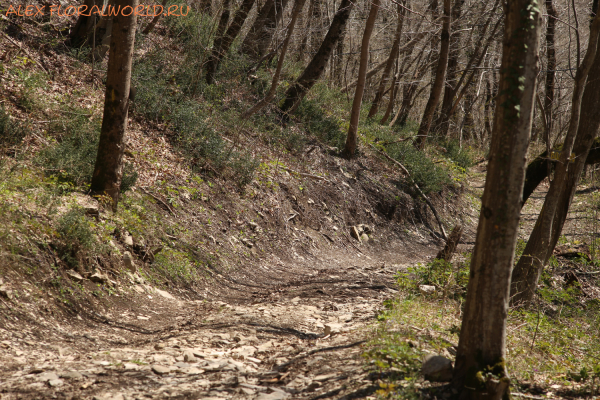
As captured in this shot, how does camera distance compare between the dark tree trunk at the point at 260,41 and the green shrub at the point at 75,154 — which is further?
the dark tree trunk at the point at 260,41

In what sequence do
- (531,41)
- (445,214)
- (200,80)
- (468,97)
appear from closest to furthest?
(531,41)
(200,80)
(445,214)
(468,97)

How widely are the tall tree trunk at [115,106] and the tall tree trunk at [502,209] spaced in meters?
4.89

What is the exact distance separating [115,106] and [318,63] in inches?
307

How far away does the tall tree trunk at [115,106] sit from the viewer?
6.01 metres

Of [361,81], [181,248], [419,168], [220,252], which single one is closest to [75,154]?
[181,248]

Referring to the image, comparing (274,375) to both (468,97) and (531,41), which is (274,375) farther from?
(468,97)

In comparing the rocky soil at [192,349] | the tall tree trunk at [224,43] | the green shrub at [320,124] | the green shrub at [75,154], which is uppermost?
the tall tree trunk at [224,43]

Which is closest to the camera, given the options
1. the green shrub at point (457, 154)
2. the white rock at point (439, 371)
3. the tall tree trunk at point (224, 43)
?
the white rock at point (439, 371)

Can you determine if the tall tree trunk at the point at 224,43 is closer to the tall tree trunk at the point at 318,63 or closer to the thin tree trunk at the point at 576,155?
A: the tall tree trunk at the point at 318,63

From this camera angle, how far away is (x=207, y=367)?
4.00 m

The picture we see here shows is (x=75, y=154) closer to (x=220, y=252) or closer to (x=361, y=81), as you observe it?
(x=220, y=252)

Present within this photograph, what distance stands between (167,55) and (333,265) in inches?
278

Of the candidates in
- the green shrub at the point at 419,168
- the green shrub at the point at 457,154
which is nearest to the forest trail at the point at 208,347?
the green shrub at the point at 419,168

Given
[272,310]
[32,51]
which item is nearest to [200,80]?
[32,51]
